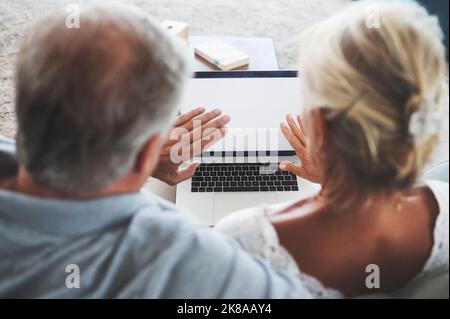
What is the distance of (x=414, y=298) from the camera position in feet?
2.16

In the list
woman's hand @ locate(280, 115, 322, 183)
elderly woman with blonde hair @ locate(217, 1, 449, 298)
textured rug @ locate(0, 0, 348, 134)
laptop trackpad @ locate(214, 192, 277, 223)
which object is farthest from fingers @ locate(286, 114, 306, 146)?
textured rug @ locate(0, 0, 348, 134)

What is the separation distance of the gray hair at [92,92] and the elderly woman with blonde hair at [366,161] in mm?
210

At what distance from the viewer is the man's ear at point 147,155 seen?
2.03 ft

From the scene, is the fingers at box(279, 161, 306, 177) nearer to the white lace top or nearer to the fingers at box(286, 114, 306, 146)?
the fingers at box(286, 114, 306, 146)

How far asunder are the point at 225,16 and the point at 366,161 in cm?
151

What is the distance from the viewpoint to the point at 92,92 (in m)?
0.53

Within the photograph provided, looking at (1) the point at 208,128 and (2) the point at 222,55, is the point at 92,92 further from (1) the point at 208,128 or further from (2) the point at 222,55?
(2) the point at 222,55

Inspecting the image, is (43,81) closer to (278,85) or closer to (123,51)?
(123,51)

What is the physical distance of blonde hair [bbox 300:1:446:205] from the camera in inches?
22.9

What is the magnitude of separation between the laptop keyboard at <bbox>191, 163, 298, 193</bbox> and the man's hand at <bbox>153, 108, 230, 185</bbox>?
49 mm

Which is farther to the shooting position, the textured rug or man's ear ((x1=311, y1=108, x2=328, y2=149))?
the textured rug

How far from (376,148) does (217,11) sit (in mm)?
1558

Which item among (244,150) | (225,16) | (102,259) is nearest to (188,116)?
(244,150)

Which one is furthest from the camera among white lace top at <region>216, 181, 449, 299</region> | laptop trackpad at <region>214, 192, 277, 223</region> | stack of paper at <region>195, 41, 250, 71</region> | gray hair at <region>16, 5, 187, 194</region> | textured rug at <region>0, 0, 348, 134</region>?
textured rug at <region>0, 0, 348, 134</region>
